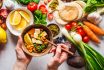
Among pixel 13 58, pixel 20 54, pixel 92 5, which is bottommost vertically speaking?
pixel 13 58

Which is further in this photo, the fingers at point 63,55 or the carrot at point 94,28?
the carrot at point 94,28

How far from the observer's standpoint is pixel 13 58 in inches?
59.0

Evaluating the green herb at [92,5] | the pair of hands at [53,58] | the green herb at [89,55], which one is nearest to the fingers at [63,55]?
the pair of hands at [53,58]

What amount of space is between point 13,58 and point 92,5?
45 cm

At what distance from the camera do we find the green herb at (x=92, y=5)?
149 centimetres

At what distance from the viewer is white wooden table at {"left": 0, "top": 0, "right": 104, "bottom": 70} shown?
58.2 inches

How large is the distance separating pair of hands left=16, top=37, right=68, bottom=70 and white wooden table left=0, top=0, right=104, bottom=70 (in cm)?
9

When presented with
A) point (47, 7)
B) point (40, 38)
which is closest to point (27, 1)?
point (47, 7)

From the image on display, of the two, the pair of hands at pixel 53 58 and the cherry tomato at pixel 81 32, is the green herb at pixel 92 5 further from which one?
the pair of hands at pixel 53 58

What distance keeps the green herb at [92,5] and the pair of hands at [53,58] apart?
0.25 metres

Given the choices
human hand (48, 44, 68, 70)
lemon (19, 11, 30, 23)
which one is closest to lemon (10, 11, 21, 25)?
lemon (19, 11, 30, 23)

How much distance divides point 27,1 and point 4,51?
10.4 inches

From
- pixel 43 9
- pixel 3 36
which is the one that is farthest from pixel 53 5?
pixel 3 36

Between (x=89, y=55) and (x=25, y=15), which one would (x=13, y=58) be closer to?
(x=25, y=15)
